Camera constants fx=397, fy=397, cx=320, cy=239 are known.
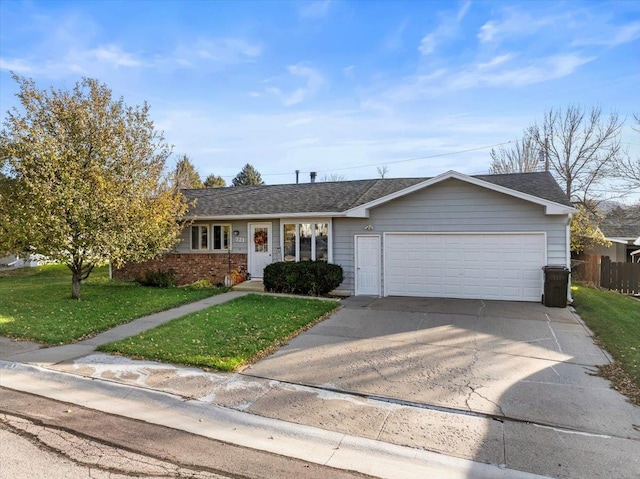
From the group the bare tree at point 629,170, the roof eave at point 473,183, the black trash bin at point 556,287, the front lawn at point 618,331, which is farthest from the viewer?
the bare tree at point 629,170

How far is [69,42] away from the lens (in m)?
10.3

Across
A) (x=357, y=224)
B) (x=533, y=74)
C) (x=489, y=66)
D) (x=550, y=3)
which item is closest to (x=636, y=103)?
(x=533, y=74)

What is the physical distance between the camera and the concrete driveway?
383 cm

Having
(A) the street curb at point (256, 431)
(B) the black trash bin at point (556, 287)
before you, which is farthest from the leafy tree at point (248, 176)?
(A) the street curb at point (256, 431)

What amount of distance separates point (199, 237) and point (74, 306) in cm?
582

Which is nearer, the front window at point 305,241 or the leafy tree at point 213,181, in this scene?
the front window at point 305,241

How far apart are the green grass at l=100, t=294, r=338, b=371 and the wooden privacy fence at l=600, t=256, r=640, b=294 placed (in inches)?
492

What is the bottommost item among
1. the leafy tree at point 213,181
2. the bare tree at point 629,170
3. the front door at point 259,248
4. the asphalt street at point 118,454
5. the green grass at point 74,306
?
the asphalt street at point 118,454

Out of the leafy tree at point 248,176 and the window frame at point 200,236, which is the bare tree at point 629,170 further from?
the leafy tree at point 248,176

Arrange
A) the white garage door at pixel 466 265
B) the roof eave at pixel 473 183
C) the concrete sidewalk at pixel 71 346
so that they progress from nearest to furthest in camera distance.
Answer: the concrete sidewalk at pixel 71 346, the roof eave at pixel 473 183, the white garage door at pixel 466 265

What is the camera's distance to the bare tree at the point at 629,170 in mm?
22219

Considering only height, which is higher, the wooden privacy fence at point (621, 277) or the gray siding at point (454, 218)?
the gray siding at point (454, 218)

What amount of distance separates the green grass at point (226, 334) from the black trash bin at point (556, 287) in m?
5.80

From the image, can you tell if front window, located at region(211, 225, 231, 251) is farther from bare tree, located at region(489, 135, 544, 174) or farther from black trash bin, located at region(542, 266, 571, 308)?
bare tree, located at region(489, 135, 544, 174)
